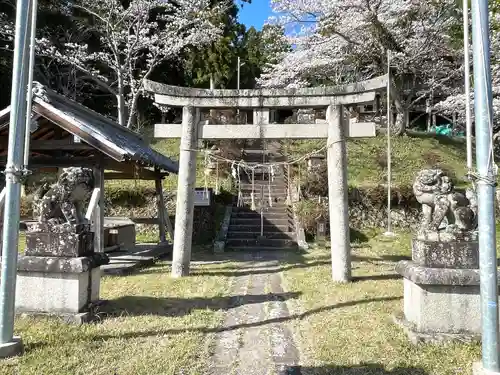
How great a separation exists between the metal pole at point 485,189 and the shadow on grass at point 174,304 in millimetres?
3886

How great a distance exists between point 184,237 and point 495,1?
13.3m

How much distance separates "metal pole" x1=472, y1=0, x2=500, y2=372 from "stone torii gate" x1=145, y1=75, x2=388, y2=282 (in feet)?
14.6

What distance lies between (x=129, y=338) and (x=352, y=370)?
8.42 feet

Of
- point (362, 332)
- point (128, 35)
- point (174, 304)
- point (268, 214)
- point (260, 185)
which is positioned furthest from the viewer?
point (128, 35)

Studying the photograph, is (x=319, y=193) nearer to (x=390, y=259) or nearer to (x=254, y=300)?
(x=390, y=259)

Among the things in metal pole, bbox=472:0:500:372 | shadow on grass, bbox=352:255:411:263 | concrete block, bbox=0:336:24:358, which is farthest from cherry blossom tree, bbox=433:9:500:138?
concrete block, bbox=0:336:24:358

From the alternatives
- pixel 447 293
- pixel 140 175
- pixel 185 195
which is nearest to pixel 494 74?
pixel 140 175

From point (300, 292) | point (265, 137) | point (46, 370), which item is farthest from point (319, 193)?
point (46, 370)

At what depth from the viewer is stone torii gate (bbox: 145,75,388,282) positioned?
782cm

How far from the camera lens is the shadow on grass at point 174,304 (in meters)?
5.72

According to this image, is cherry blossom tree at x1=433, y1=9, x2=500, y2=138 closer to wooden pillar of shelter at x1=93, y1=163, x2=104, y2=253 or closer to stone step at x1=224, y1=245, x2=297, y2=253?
stone step at x1=224, y1=245, x2=297, y2=253

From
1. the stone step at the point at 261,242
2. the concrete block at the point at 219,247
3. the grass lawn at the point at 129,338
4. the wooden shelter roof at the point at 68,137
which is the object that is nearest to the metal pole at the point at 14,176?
the grass lawn at the point at 129,338

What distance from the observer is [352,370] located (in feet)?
12.4

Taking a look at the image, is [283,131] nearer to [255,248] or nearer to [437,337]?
[437,337]
